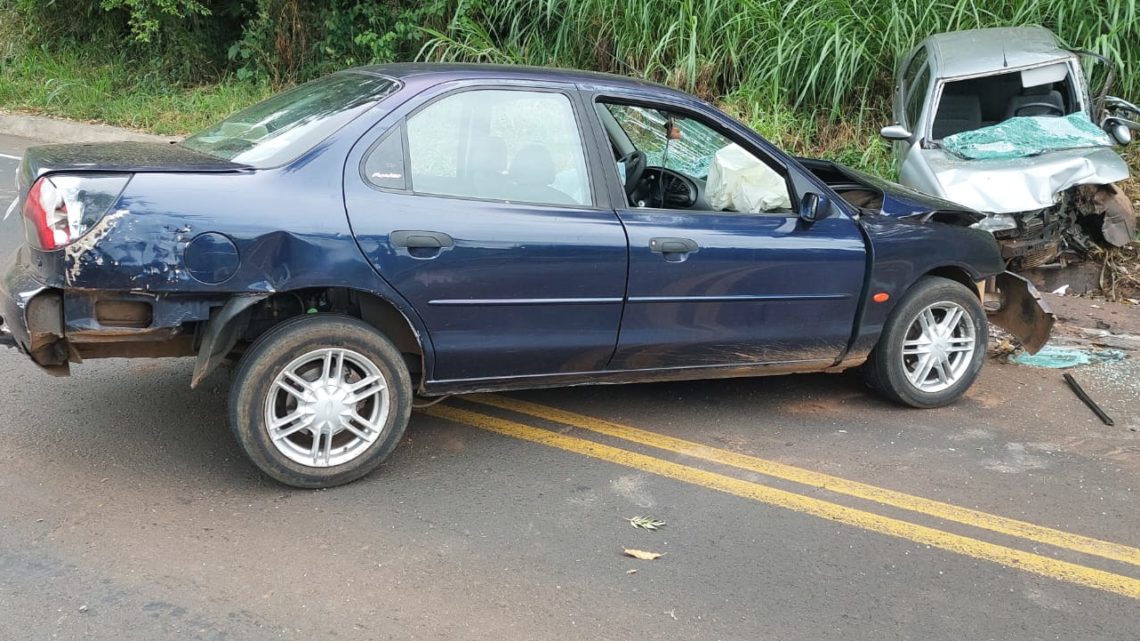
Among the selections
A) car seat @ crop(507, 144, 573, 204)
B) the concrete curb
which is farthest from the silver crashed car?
the concrete curb

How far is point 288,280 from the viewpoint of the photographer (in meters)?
3.72

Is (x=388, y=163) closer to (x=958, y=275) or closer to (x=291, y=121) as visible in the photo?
(x=291, y=121)

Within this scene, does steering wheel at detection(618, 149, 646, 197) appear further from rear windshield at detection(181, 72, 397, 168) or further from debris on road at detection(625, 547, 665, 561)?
debris on road at detection(625, 547, 665, 561)

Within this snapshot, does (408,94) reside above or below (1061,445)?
above

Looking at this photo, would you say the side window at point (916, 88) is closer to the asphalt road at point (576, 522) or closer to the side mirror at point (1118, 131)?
the side mirror at point (1118, 131)

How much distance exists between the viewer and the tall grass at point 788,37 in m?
9.98

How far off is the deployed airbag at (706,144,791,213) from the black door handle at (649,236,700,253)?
20.9 inches

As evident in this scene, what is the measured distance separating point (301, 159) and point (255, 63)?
1097 cm

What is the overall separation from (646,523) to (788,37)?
7.95m

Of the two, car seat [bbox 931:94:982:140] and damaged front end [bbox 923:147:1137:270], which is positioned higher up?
car seat [bbox 931:94:982:140]

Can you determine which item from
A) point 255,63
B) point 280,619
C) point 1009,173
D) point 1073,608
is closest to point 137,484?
point 280,619

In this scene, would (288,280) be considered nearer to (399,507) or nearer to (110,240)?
(110,240)

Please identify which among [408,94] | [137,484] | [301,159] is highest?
[408,94]

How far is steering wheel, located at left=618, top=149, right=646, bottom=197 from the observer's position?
495 cm
